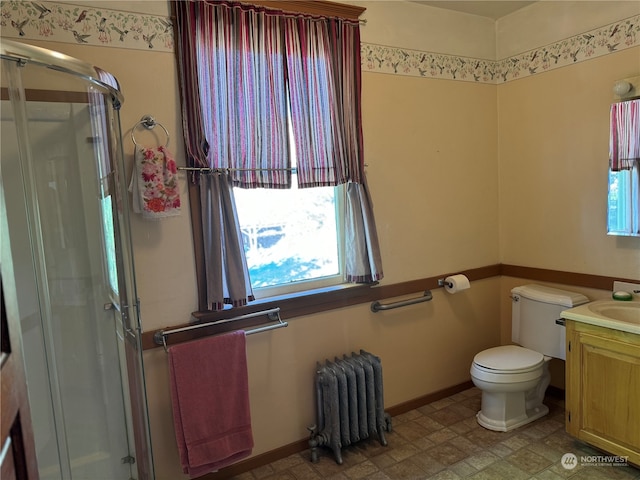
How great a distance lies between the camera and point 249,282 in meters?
2.25

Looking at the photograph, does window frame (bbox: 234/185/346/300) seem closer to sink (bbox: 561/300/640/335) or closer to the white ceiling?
sink (bbox: 561/300/640/335)

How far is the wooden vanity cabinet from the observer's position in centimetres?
212

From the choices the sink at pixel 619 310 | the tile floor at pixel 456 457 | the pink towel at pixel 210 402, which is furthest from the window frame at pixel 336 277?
the sink at pixel 619 310

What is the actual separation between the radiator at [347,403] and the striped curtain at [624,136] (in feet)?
5.79

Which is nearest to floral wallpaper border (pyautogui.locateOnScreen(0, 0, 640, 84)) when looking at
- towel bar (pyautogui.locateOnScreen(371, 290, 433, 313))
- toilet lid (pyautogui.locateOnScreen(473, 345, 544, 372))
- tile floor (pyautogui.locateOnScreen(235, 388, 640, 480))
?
towel bar (pyautogui.locateOnScreen(371, 290, 433, 313))

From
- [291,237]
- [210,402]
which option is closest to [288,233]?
[291,237]

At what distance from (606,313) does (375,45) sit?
77.9 inches

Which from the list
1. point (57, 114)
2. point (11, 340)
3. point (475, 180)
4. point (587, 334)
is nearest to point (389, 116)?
point (475, 180)

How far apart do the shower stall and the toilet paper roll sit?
193 cm

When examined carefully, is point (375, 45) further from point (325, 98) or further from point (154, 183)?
point (154, 183)

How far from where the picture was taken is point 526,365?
260cm

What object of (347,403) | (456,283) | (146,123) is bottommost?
(347,403)

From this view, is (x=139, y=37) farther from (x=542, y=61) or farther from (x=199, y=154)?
(x=542, y=61)

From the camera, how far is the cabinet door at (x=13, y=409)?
0.82 metres
